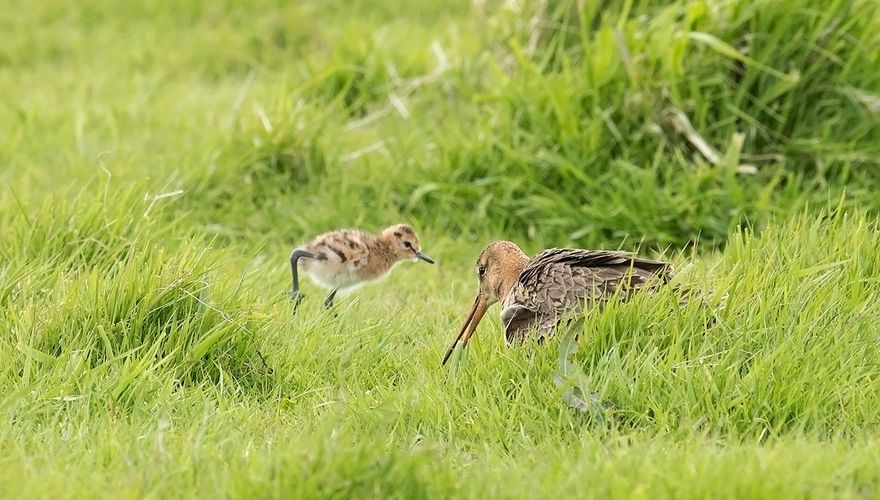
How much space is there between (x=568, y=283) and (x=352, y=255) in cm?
172

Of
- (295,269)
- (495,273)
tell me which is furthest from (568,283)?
(295,269)

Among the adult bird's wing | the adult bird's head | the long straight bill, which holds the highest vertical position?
the adult bird's wing

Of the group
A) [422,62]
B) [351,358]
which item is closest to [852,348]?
[351,358]

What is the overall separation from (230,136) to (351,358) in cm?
325

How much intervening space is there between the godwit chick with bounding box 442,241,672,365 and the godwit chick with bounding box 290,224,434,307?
4.00 feet

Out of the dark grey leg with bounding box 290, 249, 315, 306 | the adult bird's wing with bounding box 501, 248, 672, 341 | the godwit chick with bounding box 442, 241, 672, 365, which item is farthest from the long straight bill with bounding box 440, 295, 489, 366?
the dark grey leg with bounding box 290, 249, 315, 306

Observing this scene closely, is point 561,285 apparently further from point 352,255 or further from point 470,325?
point 352,255

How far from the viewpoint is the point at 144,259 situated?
5.71m

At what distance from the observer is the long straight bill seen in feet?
17.2

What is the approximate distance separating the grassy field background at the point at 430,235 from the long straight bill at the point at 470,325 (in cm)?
10

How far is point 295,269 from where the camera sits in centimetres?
637

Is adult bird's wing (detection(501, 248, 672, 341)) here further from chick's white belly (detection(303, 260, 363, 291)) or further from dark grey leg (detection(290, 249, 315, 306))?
chick's white belly (detection(303, 260, 363, 291))

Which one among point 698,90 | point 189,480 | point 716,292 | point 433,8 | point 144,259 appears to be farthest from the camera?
point 433,8

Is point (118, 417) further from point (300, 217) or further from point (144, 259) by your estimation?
point (300, 217)
